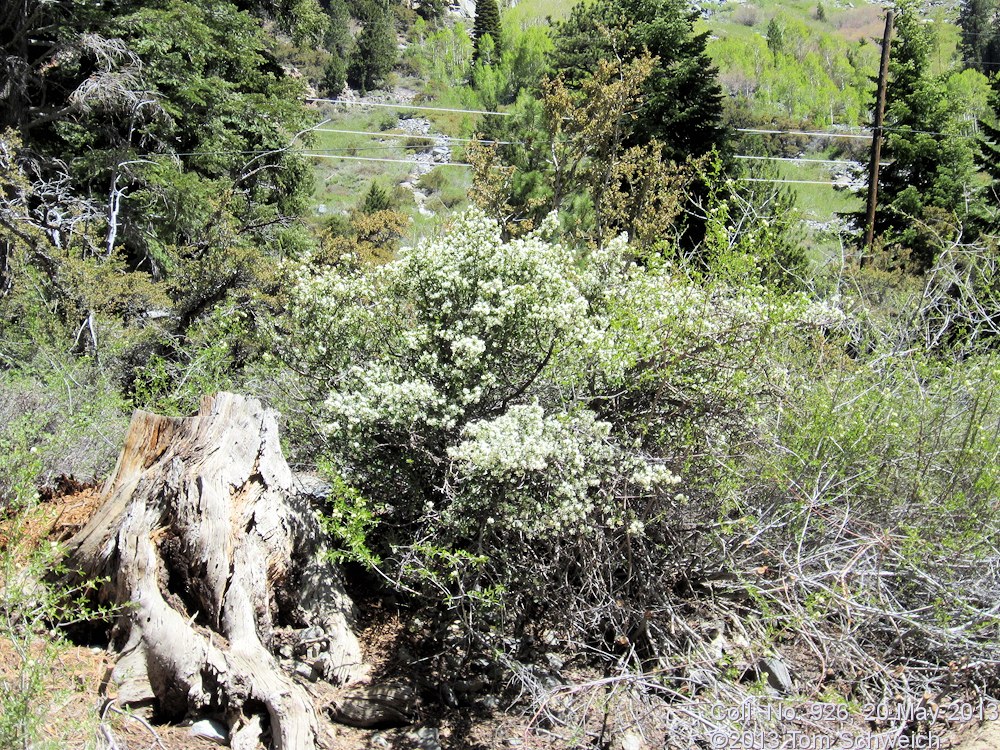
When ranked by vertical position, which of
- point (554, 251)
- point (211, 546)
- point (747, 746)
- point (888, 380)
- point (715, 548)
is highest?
point (554, 251)

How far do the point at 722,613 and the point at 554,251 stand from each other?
→ 2507mm

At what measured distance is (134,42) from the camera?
47.6 feet

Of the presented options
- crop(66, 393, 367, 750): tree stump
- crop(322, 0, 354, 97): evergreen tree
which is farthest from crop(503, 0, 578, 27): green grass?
crop(66, 393, 367, 750): tree stump

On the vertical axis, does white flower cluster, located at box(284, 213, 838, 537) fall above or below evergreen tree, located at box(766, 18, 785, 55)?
below

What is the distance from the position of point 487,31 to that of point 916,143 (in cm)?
5252

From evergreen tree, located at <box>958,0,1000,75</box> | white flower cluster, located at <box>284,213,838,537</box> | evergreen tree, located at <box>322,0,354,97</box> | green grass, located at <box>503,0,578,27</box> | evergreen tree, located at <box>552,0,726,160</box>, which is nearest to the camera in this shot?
white flower cluster, located at <box>284,213,838,537</box>

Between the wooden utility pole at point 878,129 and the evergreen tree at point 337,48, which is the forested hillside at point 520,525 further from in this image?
the evergreen tree at point 337,48

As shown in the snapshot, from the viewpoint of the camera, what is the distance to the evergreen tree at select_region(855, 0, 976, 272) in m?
22.0

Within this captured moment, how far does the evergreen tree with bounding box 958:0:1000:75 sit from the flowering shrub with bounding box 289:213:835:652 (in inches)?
3300

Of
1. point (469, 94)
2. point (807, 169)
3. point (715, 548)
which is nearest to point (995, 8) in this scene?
point (807, 169)

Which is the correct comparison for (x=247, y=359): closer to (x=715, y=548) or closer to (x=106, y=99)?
(x=715, y=548)

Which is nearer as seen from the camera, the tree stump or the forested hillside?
the tree stump

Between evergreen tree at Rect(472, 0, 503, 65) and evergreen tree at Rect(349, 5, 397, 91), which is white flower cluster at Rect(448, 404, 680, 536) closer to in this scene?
evergreen tree at Rect(349, 5, 397, 91)

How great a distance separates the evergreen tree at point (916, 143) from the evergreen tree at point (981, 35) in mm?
60313
